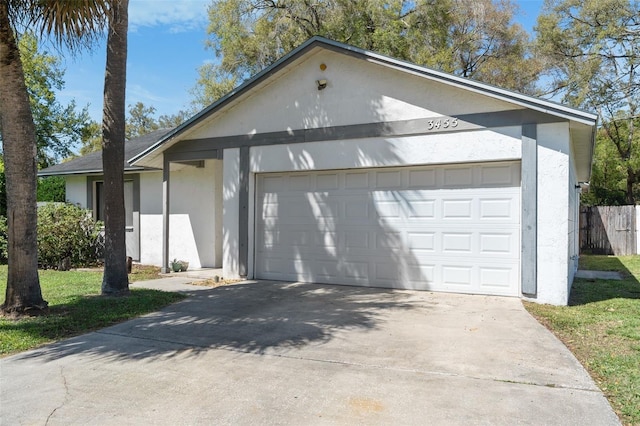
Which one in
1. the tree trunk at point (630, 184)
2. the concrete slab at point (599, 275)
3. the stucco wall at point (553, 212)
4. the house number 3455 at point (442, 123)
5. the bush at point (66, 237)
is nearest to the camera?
the stucco wall at point (553, 212)

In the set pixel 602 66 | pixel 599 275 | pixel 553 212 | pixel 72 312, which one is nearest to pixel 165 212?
pixel 72 312

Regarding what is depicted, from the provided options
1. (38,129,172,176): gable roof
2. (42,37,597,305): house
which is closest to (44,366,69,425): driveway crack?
(42,37,597,305): house

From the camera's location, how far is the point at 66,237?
13148 millimetres

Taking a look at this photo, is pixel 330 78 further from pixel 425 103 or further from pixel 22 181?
pixel 22 181

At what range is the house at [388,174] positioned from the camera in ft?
25.9

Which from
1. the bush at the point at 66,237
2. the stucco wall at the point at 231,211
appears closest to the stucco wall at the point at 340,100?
the stucco wall at the point at 231,211

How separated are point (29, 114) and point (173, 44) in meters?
12.8

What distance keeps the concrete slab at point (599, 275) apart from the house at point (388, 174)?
104 inches

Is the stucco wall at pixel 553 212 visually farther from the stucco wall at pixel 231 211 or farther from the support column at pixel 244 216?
the stucco wall at pixel 231 211

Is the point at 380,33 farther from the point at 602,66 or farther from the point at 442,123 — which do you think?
the point at 442,123

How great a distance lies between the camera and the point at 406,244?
29.7 ft

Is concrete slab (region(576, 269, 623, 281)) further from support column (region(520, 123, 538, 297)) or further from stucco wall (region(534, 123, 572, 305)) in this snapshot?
support column (region(520, 123, 538, 297))

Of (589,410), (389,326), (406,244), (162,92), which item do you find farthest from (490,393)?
(162,92)

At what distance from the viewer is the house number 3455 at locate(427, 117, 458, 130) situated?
27.8 ft
